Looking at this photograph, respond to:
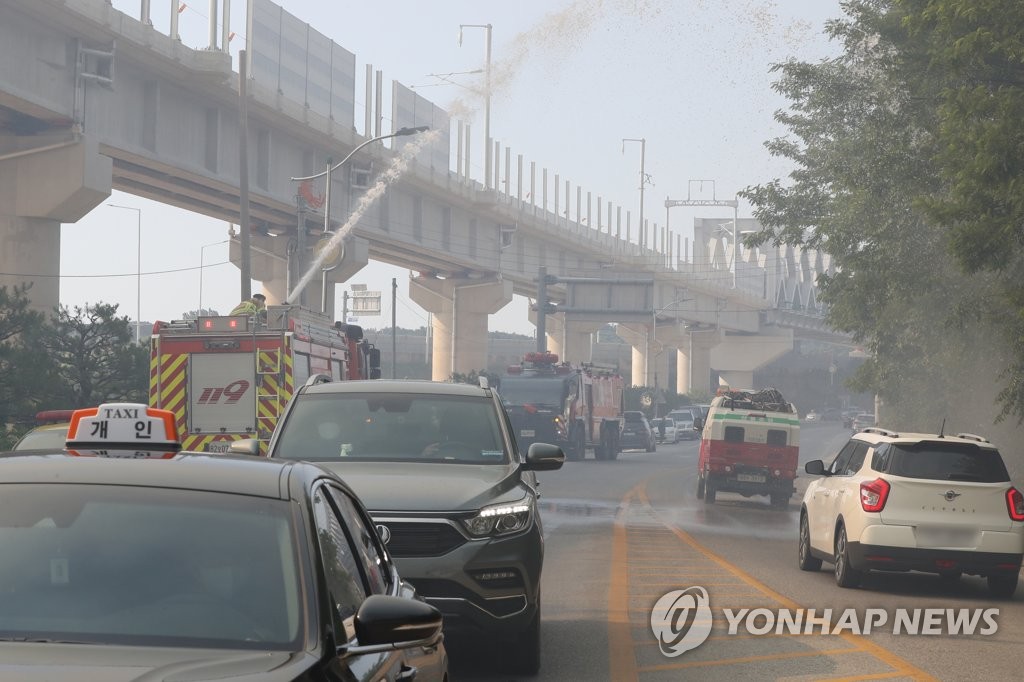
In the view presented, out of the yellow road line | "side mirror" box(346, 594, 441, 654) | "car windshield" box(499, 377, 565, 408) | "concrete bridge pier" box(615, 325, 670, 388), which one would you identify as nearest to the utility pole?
"car windshield" box(499, 377, 565, 408)

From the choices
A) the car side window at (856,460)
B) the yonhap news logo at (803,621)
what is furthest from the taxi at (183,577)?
the car side window at (856,460)

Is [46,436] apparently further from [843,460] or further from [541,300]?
[541,300]

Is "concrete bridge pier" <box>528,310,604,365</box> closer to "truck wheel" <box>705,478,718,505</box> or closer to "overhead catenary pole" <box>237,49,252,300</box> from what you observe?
"overhead catenary pole" <box>237,49,252,300</box>

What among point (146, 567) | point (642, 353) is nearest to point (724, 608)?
point (146, 567)

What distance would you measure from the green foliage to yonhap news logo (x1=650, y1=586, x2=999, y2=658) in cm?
606

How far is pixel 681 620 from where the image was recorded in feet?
39.5

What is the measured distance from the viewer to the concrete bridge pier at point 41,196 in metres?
32.8

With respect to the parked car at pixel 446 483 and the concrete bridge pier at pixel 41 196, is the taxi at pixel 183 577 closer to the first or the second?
the parked car at pixel 446 483

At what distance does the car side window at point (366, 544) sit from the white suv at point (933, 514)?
9.58 m

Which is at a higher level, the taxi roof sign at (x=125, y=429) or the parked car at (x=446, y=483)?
the taxi roof sign at (x=125, y=429)

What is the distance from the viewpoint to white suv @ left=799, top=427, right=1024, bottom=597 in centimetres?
1414

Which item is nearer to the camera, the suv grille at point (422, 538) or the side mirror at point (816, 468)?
the suv grille at point (422, 538)

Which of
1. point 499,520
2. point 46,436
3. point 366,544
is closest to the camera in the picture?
point 366,544

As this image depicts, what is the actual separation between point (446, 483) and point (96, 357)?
20869mm
